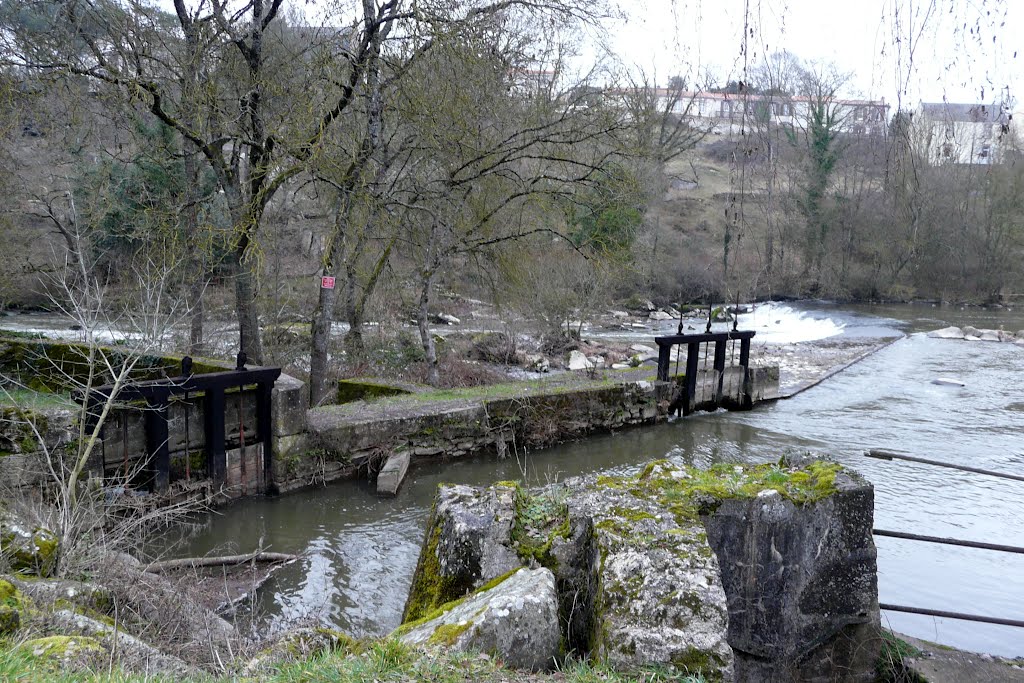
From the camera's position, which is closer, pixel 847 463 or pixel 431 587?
pixel 431 587

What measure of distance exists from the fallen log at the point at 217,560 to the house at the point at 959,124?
6.45m

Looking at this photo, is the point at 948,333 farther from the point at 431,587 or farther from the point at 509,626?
the point at 509,626

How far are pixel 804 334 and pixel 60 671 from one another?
99.6ft

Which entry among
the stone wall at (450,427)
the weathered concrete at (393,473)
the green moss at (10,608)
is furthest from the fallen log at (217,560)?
the green moss at (10,608)

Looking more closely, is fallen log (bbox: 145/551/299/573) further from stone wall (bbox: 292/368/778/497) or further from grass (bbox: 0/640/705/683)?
grass (bbox: 0/640/705/683)

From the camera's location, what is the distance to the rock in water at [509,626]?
333 cm

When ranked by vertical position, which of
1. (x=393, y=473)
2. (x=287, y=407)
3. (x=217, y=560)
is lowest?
(x=217, y=560)

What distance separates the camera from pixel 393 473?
34.3 feet

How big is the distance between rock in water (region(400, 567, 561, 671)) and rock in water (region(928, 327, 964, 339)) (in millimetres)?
27741

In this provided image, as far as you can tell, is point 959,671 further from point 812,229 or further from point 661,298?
point 812,229

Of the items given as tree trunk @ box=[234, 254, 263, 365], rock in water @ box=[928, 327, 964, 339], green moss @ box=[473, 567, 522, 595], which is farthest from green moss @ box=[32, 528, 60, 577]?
rock in water @ box=[928, 327, 964, 339]

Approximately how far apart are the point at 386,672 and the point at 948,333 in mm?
29372

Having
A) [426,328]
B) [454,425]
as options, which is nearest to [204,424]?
[454,425]

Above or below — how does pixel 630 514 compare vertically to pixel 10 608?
above
